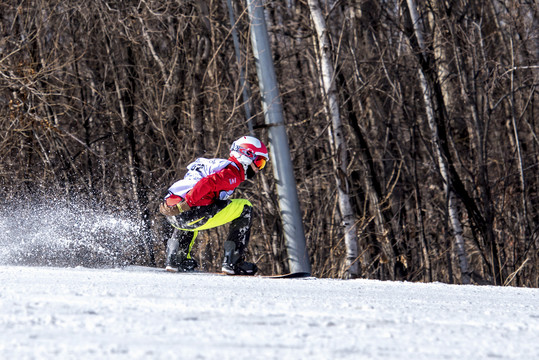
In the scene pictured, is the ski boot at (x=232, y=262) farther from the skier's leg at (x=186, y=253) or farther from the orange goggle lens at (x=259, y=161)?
the orange goggle lens at (x=259, y=161)

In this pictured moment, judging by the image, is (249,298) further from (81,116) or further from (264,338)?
(81,116)

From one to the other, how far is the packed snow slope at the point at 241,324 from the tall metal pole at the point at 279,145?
4.73m

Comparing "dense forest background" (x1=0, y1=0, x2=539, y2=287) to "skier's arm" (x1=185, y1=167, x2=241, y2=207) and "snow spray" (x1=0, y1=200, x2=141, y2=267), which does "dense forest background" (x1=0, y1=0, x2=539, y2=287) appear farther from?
"skier's arm" (x1=185, y1=167, x2=241, y2=207)

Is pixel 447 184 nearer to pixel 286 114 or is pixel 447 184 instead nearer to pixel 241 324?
pixel 286 114

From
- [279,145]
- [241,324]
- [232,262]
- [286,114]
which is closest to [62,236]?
[279,145]

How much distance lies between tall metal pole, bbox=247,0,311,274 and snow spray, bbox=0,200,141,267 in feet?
7.01

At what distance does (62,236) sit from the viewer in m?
8.62

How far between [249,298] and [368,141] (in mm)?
11021

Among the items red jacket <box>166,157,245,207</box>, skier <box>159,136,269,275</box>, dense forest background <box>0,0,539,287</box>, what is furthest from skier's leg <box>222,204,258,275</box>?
dense forest background <box>0,0,539,287</box>

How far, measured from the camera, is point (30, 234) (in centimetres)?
788

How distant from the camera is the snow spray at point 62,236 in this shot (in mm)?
7719

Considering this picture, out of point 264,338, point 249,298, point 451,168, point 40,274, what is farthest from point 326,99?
point 264,338

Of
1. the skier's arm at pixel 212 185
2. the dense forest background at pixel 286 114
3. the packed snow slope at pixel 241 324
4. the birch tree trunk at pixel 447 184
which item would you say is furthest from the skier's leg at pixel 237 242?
the birch tree trunk at pixel 447 184

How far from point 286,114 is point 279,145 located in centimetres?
667
